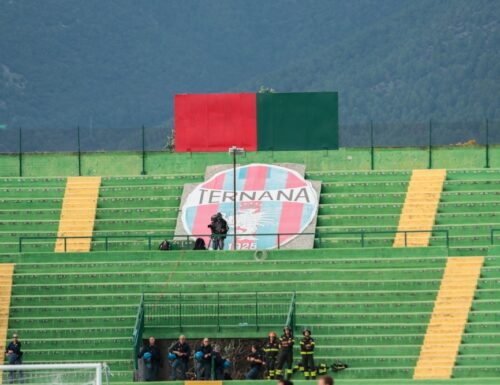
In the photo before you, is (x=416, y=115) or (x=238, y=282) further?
(x=416, y=115)

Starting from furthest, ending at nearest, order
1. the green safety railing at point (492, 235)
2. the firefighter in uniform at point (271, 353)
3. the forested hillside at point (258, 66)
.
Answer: the forested hillside at point (258, 66)
the green safety railing at point (492, 235)
the firefighter in uniform at point (271, 353)

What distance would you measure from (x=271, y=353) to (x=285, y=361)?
42 centimetres

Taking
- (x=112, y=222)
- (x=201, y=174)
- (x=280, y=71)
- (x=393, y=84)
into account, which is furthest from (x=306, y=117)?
(x=280, y=71)

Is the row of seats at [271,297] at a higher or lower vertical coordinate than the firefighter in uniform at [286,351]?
higher

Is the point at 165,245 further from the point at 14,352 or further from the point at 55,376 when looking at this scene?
the point at 55,376

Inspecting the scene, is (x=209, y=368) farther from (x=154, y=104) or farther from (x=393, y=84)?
(x=154, y=104)

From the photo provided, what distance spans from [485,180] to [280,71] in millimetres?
118593

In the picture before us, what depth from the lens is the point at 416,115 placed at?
156375 millimetres

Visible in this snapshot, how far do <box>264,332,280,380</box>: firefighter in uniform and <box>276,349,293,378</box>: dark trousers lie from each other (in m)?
0.17

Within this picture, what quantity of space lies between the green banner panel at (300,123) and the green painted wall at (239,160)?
324 millimetres

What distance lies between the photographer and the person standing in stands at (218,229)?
62969 millimetres

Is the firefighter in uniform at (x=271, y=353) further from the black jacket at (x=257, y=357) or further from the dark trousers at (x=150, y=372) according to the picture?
the dark trousers at (x=150, y=372)

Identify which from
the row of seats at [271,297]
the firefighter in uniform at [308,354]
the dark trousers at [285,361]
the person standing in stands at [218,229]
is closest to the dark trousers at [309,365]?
the firefighter in uniform at [308,354]

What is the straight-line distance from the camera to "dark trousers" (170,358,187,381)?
2153 inches
